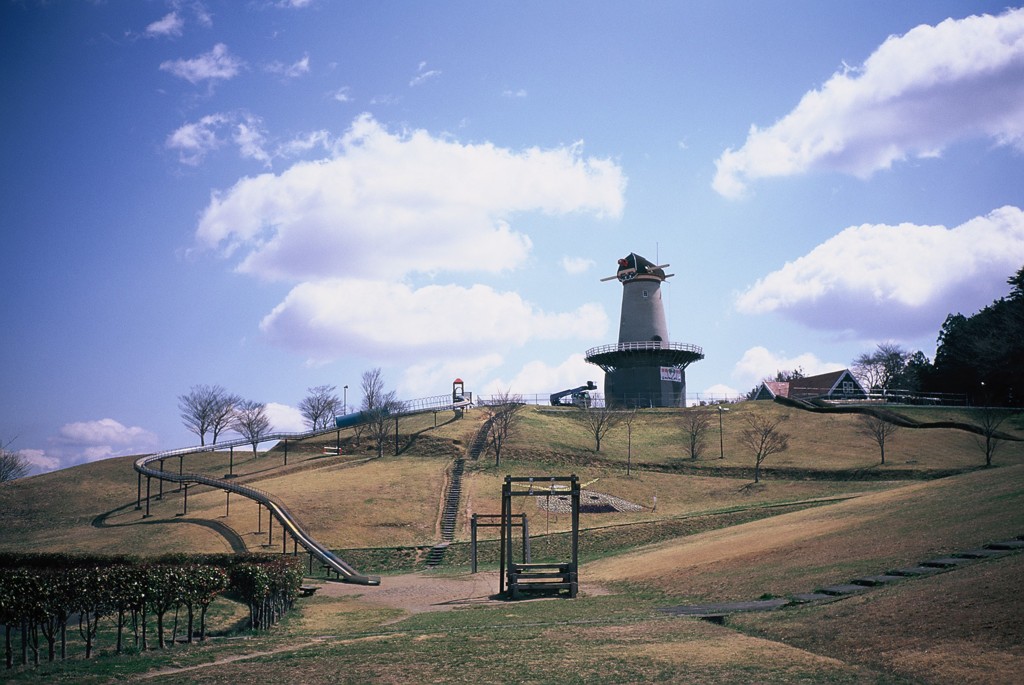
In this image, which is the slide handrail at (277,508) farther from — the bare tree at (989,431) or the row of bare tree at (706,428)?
the bare tree at (989,431)

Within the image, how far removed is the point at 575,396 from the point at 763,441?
3414 centimetres

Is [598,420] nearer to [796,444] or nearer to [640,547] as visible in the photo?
[796,444]

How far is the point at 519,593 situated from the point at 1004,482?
16.6 metres

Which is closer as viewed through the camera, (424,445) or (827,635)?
(827,635)

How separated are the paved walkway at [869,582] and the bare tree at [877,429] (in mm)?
43011

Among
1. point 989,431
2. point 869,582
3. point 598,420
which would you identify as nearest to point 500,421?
point 598,420

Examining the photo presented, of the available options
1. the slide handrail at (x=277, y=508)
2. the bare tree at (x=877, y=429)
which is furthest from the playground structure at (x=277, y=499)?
the bare tree at (x=877, y=429)

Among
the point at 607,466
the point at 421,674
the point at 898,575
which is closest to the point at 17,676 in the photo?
the point at 421,674

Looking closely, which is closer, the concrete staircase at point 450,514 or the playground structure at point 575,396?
the concrete staircase at point 450,514

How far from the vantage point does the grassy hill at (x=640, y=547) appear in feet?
40.3

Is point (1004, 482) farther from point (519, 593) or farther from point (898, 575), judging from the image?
point (519, 593)

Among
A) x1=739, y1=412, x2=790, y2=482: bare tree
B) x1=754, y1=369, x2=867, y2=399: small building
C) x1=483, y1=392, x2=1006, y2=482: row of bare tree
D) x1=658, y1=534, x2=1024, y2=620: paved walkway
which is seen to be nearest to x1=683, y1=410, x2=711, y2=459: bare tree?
x1=483, y1=392, x2=1006, y2=482: row of bare tree

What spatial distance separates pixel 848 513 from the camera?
98.5 feet

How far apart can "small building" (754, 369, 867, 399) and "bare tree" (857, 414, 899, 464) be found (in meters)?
13.8
